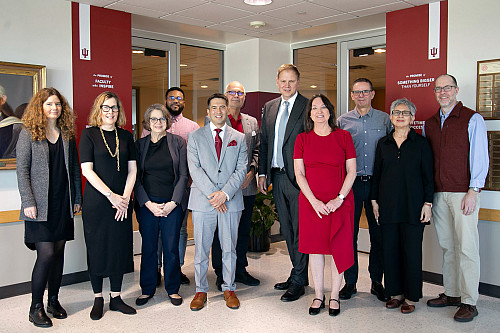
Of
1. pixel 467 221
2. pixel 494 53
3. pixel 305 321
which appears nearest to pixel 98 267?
pixel 305 321

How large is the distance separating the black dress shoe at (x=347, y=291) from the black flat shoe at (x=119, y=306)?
1793 mm

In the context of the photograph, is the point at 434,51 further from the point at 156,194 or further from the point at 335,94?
the point at 156,194

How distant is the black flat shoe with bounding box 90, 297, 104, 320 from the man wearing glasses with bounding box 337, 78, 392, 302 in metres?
2.04

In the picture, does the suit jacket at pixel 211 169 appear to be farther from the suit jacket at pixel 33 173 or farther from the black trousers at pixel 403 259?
the black trousers at pixel 403 259

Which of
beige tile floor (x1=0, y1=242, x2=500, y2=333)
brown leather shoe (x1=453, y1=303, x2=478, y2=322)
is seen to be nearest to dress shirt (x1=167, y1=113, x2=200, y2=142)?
beige tile floor (x1=0, y1=242, x2=500, y2=333)

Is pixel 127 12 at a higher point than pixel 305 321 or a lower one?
higher

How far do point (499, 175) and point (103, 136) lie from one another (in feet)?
11.3

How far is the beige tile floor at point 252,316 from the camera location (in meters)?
3.55

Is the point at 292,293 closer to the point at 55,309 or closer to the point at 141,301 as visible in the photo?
the point at 141,301

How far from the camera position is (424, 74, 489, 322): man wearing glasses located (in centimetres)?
368

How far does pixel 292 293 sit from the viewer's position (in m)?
4.18

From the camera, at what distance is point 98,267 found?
3684 millimetres

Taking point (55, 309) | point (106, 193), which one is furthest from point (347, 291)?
point (55, 309)

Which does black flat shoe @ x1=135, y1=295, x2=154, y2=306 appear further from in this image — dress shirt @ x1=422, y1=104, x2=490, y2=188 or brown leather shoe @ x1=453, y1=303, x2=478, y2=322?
dress shirt @ x1=422, y1=104, x2=490, y2=188
